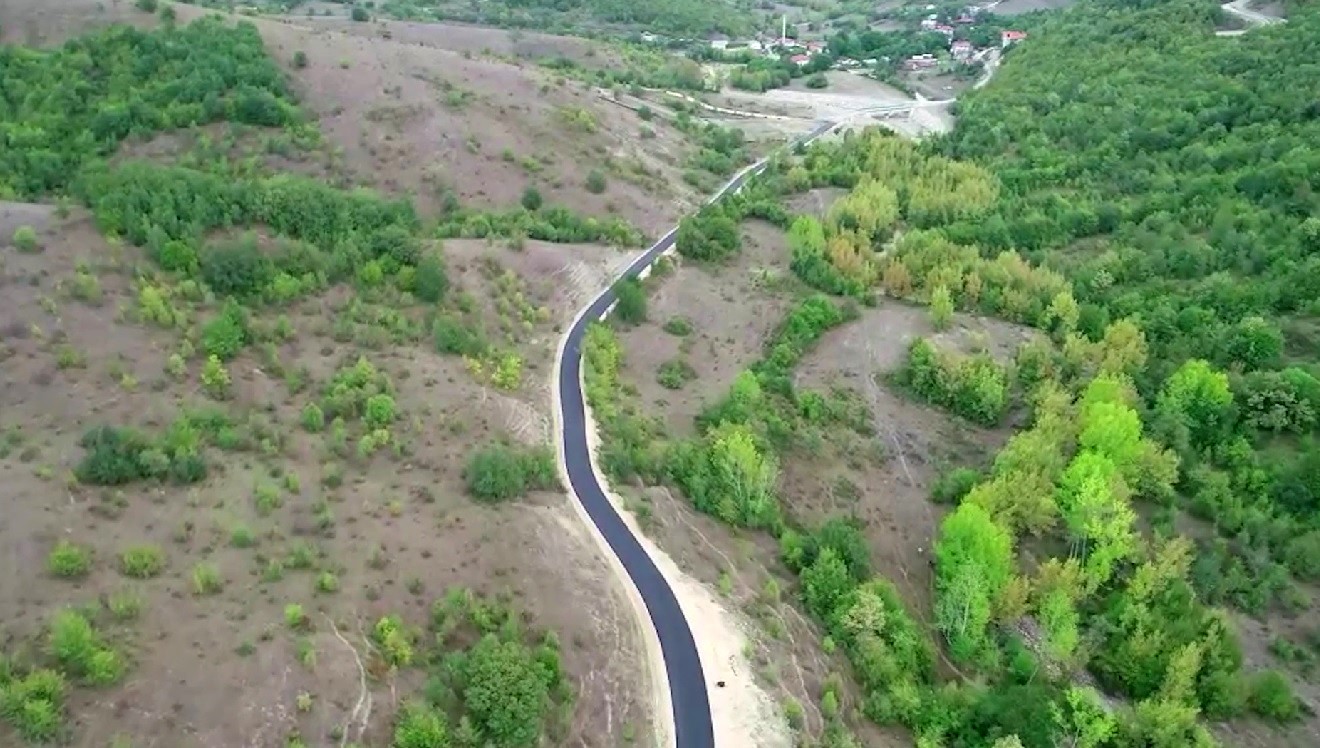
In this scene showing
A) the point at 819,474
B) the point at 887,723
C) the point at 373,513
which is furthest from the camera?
the point at 819,474

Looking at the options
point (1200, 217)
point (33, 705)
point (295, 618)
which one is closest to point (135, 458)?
point (295, 618)

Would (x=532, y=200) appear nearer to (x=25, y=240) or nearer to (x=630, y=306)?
(x=630, y=306)

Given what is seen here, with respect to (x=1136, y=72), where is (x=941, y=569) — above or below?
below

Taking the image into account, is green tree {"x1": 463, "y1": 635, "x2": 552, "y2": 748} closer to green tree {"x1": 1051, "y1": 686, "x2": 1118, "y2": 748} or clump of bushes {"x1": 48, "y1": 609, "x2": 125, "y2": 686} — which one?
clump of bushes {"x1": 48, "y1": 609, "x2": 125, "y2": 686}

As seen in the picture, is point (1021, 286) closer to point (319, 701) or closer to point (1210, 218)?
point (1210, 218)

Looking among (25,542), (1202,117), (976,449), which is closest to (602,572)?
(25,542)

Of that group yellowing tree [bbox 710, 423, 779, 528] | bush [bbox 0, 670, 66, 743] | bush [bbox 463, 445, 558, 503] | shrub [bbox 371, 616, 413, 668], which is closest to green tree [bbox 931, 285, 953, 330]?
yellowing tree [bbox 710, 423, 779, 528]

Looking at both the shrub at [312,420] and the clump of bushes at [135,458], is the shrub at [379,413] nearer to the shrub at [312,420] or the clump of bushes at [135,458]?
the shrub at [312,420]
